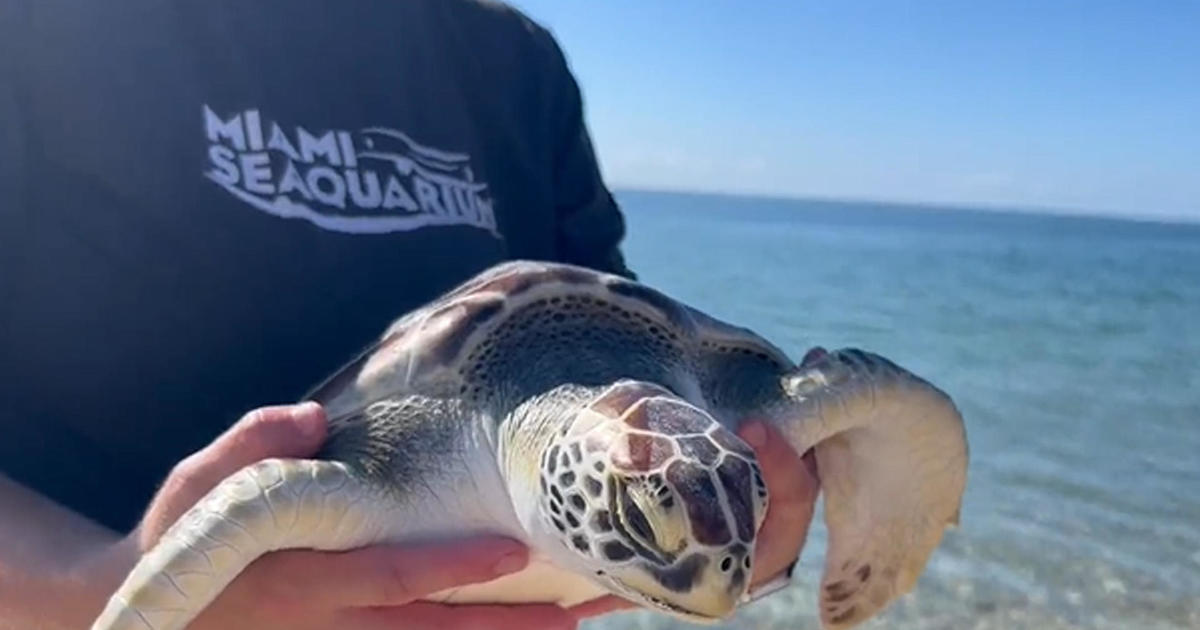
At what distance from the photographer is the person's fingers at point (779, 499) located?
2.12 metres

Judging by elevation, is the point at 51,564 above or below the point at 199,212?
below

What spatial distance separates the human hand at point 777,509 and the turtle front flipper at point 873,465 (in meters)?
0.15

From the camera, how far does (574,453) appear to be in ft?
5.57

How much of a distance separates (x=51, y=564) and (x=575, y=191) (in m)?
1.26

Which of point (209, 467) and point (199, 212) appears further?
point (199, 212)

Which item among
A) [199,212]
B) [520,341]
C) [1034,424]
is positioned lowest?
[1034,424]

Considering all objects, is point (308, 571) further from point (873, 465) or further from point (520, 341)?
point (873, 465)

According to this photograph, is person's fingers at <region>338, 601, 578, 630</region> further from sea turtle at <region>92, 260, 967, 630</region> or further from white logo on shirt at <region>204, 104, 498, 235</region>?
white logo on shirt at <region>204, 104, 498, 235</region>

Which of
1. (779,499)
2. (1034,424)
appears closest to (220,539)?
(779,499)

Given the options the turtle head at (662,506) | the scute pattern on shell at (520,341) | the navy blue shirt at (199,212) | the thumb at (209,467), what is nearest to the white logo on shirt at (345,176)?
the navy blue shirt at (199,212)

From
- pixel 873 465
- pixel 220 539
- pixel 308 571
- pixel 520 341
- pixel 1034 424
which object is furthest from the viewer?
pixel 1034 424

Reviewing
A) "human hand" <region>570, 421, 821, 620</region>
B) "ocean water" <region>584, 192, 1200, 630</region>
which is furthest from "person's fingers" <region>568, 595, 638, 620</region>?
"ocean water" <region>584, 192, 1200, 630</region>

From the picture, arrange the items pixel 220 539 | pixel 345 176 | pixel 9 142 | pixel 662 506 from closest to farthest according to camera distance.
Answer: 1. pixel 662 506
2. pixel 220 539
3. pixel 9 142
4. pixel 345 176

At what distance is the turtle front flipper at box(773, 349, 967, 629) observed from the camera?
2.34 m
